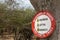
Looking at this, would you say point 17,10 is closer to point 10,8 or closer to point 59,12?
point 10,8

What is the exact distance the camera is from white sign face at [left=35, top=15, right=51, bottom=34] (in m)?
2.63

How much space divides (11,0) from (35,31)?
5598 mm

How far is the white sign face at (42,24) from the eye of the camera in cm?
263

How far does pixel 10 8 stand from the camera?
9.18m

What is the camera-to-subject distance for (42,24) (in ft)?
8.78

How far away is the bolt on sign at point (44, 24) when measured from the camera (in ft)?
8.59

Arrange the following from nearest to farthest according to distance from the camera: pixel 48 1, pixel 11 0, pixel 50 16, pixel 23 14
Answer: pixel 50 16 → pixel 48 1 → pixel 11 0 → pixel 23 14

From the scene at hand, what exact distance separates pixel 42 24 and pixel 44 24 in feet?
0.09

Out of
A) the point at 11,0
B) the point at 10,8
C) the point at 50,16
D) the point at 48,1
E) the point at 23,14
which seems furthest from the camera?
the point at 23,14

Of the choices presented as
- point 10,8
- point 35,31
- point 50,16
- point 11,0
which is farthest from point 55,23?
point 10,8

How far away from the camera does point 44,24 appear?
2.66 m

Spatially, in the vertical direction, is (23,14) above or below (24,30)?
above

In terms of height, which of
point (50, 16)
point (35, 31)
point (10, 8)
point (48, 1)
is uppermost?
point (10, 8)

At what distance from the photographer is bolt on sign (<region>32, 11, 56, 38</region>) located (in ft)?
8.59
